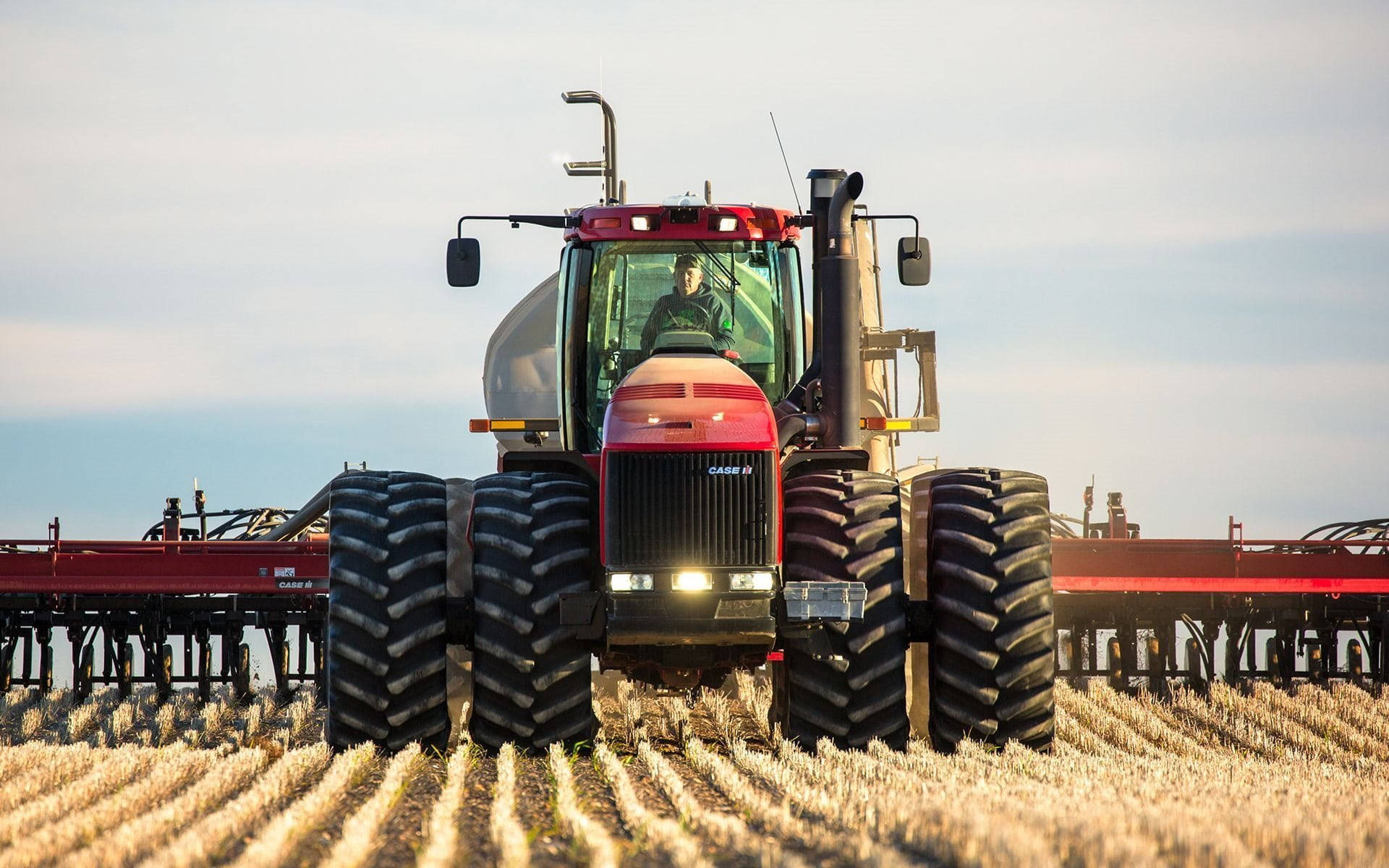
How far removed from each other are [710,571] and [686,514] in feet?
0.95

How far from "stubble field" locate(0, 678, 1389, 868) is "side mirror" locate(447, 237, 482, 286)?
8.25 ft

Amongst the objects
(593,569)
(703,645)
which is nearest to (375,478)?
(593,569)

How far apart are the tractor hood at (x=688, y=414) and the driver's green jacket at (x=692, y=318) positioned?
0.87m

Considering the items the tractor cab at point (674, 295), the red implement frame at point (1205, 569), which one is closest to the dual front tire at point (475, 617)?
the tractor cab at point (674, 295)

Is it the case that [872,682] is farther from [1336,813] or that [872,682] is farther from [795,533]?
[1336,813]

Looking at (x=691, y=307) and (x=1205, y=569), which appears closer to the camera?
(x=691, y=307)

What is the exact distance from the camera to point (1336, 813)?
18.9 feet

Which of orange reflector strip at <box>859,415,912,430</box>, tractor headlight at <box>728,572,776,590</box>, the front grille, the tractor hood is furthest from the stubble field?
orange reflector strip at <box>859,415,912,430</box>

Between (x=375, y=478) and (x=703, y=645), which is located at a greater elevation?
(x=375, y=478)

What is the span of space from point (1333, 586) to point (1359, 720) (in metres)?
1.83

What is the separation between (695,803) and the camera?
→ 6.51 m

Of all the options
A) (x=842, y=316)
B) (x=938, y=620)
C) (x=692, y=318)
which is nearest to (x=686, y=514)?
(x=842, y=316)

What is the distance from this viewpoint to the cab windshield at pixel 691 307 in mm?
9156

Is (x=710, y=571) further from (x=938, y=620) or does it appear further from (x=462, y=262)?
(x=462, y=262)
